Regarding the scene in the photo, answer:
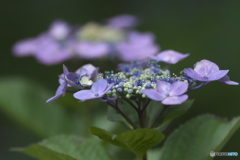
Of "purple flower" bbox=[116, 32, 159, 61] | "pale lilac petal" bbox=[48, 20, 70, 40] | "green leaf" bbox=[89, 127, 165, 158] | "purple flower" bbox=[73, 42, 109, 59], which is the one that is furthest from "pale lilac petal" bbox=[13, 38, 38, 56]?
"green leaf" bbox=[89, 127, 165, 158]

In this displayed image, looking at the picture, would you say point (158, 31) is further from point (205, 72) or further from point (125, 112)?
point (205, 72)

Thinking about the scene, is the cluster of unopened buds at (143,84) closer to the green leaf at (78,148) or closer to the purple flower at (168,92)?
the purple flower at (168,92)

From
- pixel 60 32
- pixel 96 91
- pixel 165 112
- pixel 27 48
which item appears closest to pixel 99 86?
pixel 96 91

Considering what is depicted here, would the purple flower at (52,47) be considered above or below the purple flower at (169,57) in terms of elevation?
below

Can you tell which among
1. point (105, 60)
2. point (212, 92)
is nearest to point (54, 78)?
point (212, 92)

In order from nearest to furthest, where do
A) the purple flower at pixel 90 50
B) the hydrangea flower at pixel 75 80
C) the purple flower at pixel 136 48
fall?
the hydrangea flower at pixel 75 80 → the purple flower at pixel 90 50 → the purple flower at pixel 136 48

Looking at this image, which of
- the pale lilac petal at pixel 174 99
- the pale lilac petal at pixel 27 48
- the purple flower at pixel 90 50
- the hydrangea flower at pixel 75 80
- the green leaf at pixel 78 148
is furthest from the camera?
the pale lilac petal at pixel 27 48

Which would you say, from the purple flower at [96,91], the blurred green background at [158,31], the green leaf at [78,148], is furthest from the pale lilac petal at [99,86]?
the blurred green background at [158,31]

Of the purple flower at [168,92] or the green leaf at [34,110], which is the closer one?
the purple flower at [168,92]
